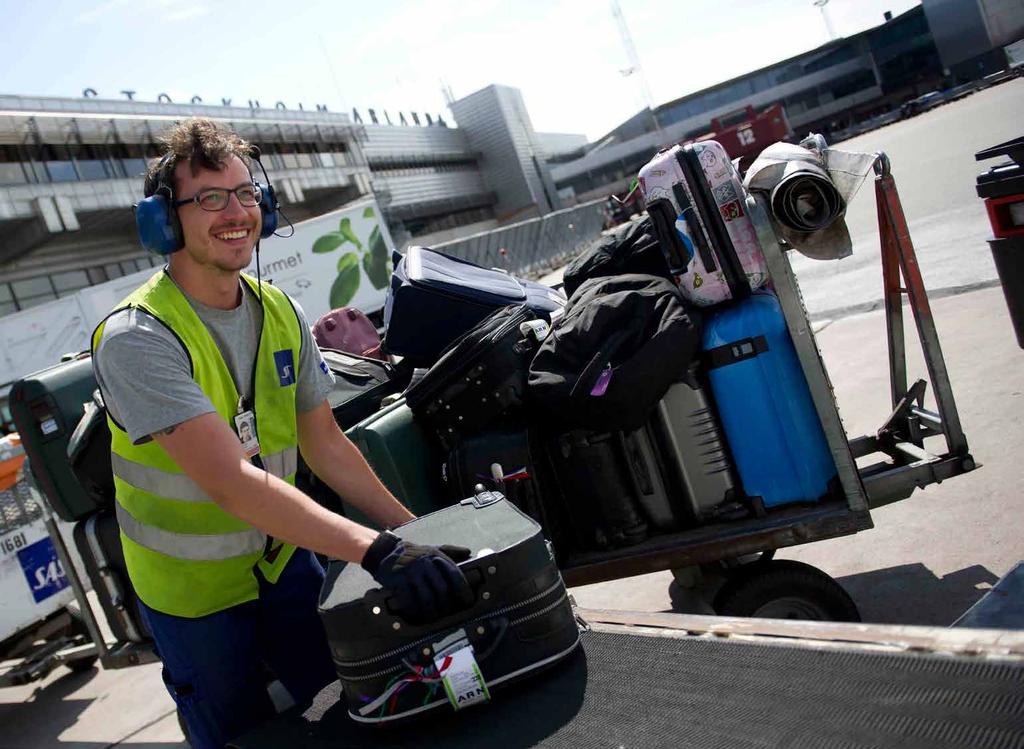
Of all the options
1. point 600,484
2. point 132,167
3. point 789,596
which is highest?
point 132,167

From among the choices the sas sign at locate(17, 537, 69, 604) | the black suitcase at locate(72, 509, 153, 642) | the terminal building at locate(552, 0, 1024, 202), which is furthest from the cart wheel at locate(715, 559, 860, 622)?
the terminal building at locate(552, 0, 1024, 202)

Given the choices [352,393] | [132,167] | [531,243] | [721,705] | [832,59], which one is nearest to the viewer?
[721,705]

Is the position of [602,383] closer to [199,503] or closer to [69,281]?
[199,503]

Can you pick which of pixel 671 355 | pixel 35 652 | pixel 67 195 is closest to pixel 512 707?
pixel 671 355

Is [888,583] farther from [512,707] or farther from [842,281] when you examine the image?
[842,281]

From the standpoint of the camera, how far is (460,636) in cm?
173

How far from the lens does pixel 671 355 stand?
9.11 feet

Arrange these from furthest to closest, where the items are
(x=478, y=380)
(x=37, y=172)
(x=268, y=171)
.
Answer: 1. (x=268, y=171)
2. (x=37, y=172)
3. (x=478, y=380)

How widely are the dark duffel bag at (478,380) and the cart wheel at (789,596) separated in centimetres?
110

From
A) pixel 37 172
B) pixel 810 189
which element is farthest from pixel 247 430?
pixel 37 172

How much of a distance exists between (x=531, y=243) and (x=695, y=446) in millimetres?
26479

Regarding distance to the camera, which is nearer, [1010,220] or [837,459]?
[837,459]

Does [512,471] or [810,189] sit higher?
[810,189]

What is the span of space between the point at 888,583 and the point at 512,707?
2.16 meters
